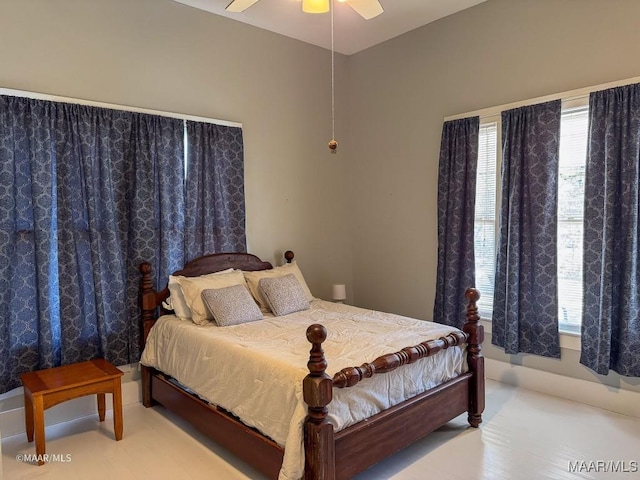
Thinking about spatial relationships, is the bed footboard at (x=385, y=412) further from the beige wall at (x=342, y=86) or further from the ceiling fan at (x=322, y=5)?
the ceiling fan at (x=322, y=5)

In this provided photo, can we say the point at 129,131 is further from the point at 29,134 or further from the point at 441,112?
the point at 441,112

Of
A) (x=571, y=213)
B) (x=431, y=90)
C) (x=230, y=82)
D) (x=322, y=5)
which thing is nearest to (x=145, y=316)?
(x=230, y=82)

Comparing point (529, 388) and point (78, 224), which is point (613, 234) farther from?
point (78, 224)

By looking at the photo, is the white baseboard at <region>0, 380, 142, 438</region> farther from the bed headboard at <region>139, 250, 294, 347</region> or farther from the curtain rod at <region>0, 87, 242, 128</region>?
the curtain rod at <region>0, 87, 242, 128</region>

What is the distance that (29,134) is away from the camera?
9.80 feet

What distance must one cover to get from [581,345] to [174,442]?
304 centimetres

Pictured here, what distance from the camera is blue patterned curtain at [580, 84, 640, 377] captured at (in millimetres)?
3049

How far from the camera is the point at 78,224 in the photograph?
3.20 metres

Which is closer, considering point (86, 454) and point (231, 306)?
point (86, 454)

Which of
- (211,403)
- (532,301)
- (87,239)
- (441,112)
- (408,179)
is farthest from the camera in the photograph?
(408,179)

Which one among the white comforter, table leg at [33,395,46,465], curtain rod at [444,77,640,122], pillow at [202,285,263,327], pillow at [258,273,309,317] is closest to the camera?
the white comforter

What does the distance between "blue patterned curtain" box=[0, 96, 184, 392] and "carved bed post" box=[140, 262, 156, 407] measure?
72mm

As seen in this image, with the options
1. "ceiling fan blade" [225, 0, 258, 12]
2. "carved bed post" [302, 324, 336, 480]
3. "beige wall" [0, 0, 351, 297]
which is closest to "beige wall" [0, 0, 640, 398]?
"beige wall" [0, 0, 351, 297]

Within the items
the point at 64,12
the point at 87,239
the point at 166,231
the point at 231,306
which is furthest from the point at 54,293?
the point at 64,12
